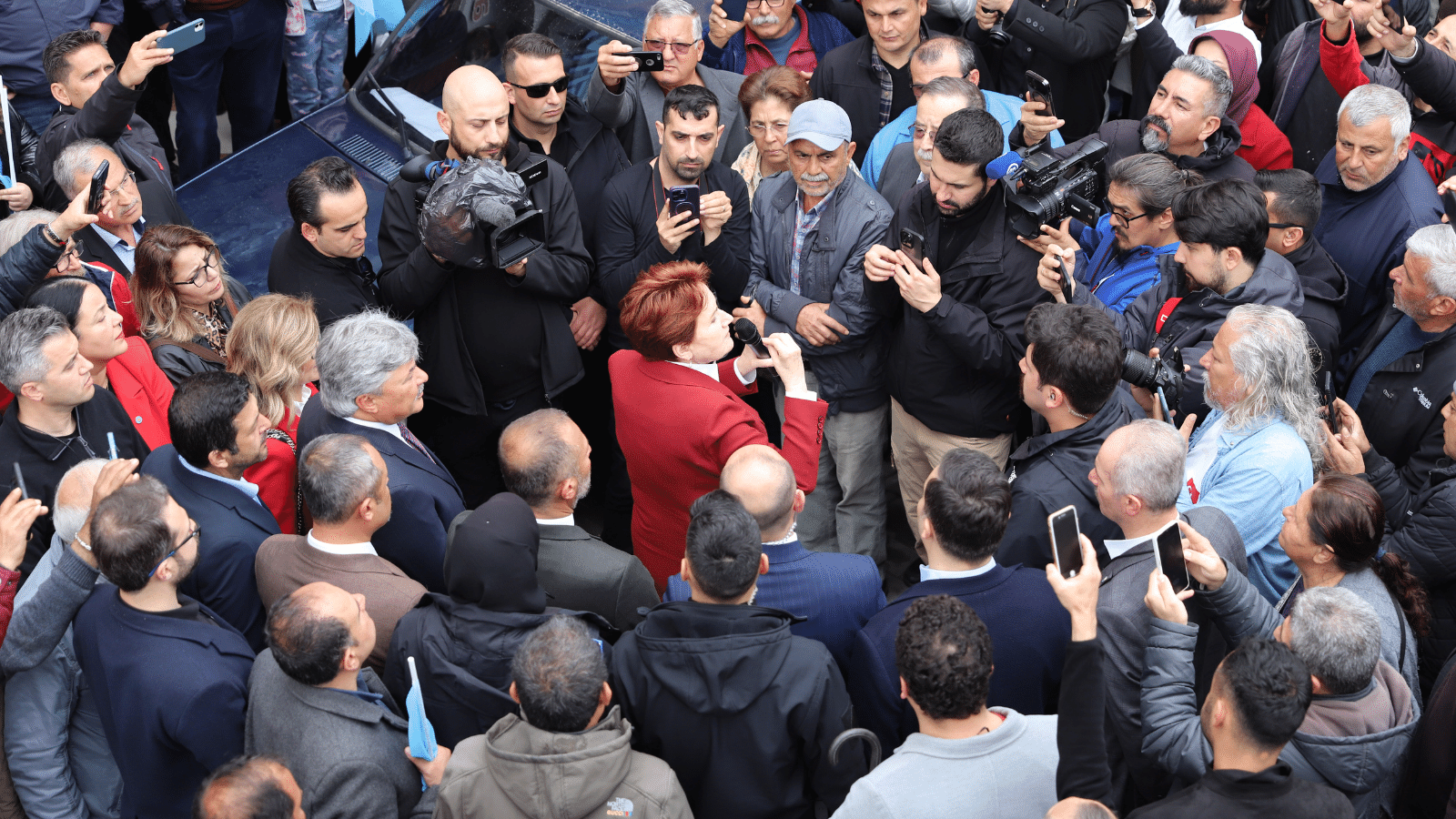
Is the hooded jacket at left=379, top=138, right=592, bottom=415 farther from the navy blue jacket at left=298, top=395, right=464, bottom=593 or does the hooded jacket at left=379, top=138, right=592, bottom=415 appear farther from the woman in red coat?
the navy blue jacket at left=298, top=395, right=464, bottom=593

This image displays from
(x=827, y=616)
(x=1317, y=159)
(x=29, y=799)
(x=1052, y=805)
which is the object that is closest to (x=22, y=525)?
(x=29, y=799)

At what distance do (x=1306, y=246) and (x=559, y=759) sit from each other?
11.9 ft

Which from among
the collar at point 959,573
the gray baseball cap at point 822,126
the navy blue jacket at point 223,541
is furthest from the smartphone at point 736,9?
the collar at point 959,573

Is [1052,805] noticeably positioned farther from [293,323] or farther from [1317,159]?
[1317,159]

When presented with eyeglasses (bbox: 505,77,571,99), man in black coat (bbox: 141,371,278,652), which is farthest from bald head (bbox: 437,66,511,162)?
man in black coat (bbox: 141,371,278,652)

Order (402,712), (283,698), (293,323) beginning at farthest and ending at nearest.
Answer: (293,323), (402,712), (283,698)

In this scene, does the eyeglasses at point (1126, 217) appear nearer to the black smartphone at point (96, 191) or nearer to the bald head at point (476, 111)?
the bald head at point (476, 111)

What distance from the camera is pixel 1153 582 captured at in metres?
2.89

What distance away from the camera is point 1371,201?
191 inches

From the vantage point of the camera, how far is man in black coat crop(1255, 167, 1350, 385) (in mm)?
4352

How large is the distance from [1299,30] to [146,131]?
5810 mm

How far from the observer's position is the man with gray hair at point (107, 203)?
4.61 meters

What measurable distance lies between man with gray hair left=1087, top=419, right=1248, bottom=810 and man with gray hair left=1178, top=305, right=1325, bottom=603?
22 centimetres

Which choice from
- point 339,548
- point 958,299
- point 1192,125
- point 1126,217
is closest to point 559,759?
point 339,548
